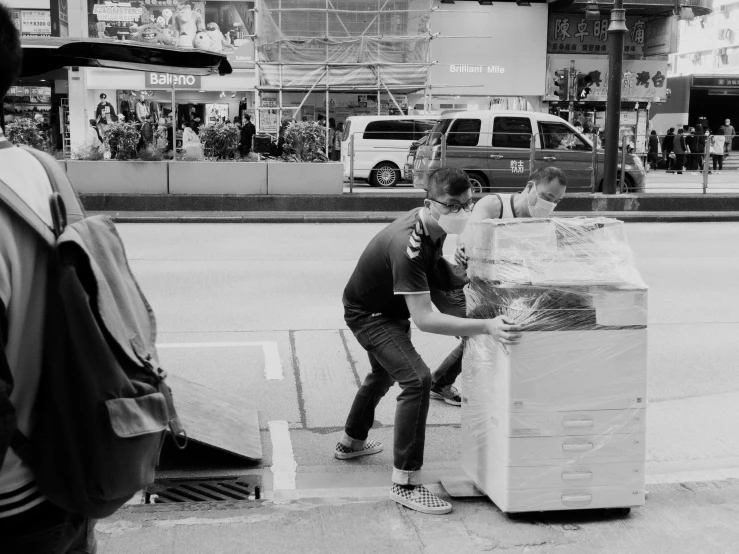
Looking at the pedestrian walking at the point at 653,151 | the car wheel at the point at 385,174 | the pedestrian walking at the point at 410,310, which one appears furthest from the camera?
the pedestrian walking at the point at 653,151

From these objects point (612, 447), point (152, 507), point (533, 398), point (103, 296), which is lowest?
point (152, 507)

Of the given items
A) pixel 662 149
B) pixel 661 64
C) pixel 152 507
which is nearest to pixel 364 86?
pixel 662 149

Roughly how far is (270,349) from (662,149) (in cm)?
2407

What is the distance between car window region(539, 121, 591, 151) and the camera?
18750 mm

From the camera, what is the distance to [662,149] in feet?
94.5

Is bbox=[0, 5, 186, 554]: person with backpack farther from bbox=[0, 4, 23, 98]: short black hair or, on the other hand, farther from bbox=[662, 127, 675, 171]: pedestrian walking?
bbox=[662, 127, 675, 171]: pedestrian walking

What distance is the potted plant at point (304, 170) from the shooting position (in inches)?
690

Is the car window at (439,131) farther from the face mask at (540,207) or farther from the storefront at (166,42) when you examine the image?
the storefront at (166,42)

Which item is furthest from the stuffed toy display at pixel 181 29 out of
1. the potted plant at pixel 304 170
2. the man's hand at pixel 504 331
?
the man's hand at pixel 504 331

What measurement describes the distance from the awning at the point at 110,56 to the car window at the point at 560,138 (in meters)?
13.2

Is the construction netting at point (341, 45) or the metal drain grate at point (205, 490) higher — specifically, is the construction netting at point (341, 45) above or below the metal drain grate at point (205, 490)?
above

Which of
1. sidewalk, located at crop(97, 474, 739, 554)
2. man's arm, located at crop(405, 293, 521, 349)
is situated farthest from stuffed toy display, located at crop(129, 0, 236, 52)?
sidewalk, located at crop(97, 474, 739, 554)

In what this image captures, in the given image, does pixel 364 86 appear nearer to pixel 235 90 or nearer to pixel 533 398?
pixel 235 90

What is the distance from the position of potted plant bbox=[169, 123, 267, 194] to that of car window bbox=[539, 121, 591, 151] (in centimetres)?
583
